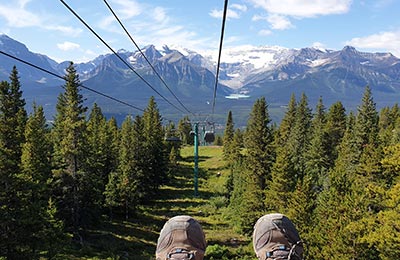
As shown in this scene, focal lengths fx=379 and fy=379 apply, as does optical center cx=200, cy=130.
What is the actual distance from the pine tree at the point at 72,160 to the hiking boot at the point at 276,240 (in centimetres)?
2560

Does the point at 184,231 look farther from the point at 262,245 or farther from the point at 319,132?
the point at 319,132

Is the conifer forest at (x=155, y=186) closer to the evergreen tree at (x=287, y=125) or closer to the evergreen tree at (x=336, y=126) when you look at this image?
the evergreen tree at (x=336, y=126)

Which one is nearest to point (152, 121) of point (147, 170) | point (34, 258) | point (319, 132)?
point (147, 170)

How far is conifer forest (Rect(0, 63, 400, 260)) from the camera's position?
19797 mm

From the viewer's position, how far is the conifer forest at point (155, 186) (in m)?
19.8

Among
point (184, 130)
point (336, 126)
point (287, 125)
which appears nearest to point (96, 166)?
point (336, 126)

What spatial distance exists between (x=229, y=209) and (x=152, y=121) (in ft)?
64.7

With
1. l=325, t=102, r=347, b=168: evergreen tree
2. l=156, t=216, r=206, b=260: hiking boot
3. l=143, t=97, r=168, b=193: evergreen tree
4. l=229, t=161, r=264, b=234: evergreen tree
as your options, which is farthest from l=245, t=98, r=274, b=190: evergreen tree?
l=156, t=216, r=206, b=260: hiking boot

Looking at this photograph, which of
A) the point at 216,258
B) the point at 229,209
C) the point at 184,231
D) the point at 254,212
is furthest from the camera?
the point at 229,209

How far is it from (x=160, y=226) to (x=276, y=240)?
33207mm

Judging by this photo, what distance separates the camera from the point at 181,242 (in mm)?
6891

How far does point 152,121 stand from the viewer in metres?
57.1

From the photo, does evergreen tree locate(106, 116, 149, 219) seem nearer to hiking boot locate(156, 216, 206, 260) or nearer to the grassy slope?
the grassy slope

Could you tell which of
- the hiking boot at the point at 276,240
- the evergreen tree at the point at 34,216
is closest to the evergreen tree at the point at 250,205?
the evergreen tree at the point at 34,216
